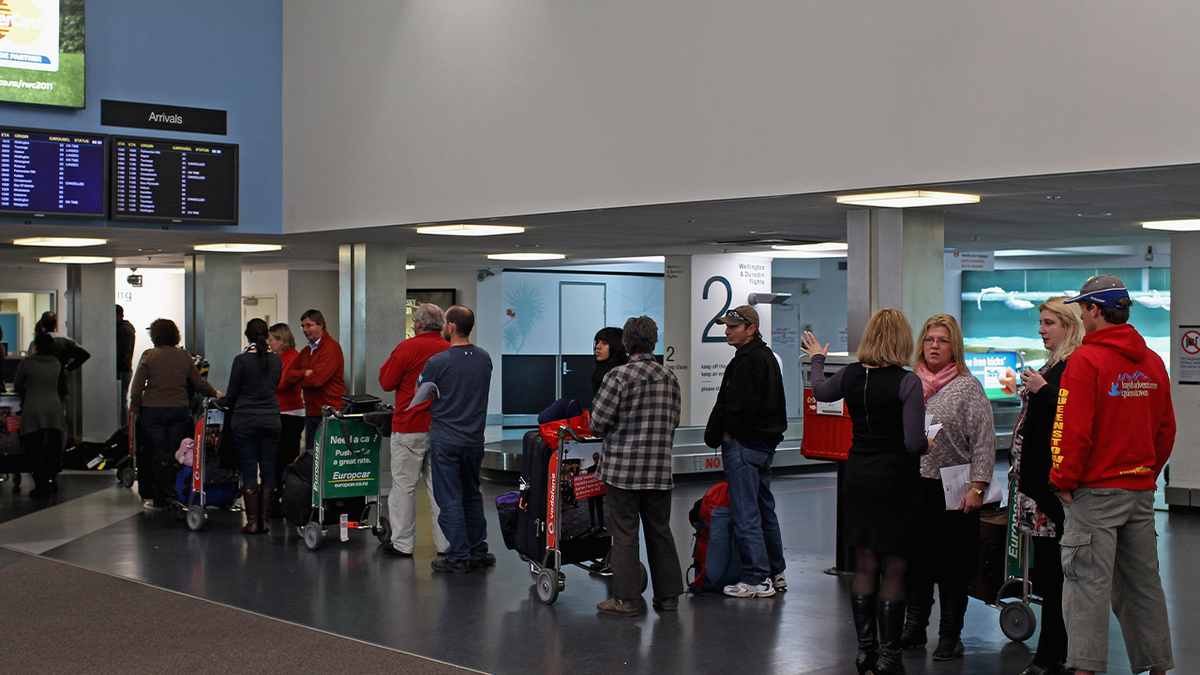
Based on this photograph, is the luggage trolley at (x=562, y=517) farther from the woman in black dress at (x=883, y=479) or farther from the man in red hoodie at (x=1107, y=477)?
the man in red hoodie at (x=1107, y=477)

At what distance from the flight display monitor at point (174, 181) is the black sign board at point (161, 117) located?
0.61ft

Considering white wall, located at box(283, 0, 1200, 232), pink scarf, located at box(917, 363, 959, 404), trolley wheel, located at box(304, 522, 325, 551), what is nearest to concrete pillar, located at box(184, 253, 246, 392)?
white wall, located at box(283, 0, 1200, 232)

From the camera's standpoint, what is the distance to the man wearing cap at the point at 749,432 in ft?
20.9

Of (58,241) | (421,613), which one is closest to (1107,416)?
(421,613)

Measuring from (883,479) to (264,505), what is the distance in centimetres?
556

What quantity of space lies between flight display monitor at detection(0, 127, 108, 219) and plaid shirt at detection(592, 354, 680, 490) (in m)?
5.76

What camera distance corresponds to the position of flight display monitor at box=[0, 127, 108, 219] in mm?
9031

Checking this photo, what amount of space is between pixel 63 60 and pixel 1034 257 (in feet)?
47.4

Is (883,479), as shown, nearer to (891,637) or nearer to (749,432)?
(891,637)

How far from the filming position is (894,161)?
6.35 metres

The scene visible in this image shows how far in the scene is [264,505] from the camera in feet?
28.2

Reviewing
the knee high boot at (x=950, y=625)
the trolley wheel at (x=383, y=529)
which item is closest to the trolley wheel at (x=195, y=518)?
the trolley wheel at (x=383, y=529)

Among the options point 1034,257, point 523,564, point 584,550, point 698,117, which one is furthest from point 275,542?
point 1034,257

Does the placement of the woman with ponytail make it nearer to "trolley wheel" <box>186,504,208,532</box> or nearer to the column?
"trolley wheel" <box>186,504,208,532</box>
